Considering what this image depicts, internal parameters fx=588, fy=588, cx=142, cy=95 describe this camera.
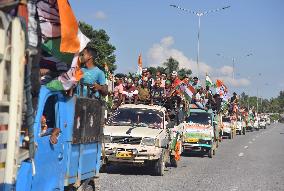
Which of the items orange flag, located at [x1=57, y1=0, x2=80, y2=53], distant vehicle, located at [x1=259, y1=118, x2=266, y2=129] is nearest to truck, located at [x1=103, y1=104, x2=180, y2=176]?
orange flag, located at [x1=57, y1=0, x2=80, y2=53]

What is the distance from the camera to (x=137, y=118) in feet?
52.2

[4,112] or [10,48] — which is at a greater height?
[10,48]

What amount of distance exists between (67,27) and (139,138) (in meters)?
9.38

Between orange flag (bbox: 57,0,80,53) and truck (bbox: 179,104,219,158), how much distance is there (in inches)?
649

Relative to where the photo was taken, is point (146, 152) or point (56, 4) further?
point (146, 152)

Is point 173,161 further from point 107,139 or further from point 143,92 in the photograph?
point 107,139

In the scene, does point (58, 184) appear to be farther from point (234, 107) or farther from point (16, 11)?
point (234, 107)

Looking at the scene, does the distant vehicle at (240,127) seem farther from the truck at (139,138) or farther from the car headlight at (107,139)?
the car headlight at (107,139)

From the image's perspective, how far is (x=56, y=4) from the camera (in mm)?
5562

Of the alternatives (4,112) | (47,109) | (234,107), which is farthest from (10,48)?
(234,107)

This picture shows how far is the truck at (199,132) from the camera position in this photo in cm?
2225

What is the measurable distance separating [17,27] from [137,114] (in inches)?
469

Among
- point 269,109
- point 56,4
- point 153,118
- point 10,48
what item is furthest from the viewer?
point 269,109

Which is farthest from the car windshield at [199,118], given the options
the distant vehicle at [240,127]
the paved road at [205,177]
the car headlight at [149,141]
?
the distant vehicle at [240,127]
